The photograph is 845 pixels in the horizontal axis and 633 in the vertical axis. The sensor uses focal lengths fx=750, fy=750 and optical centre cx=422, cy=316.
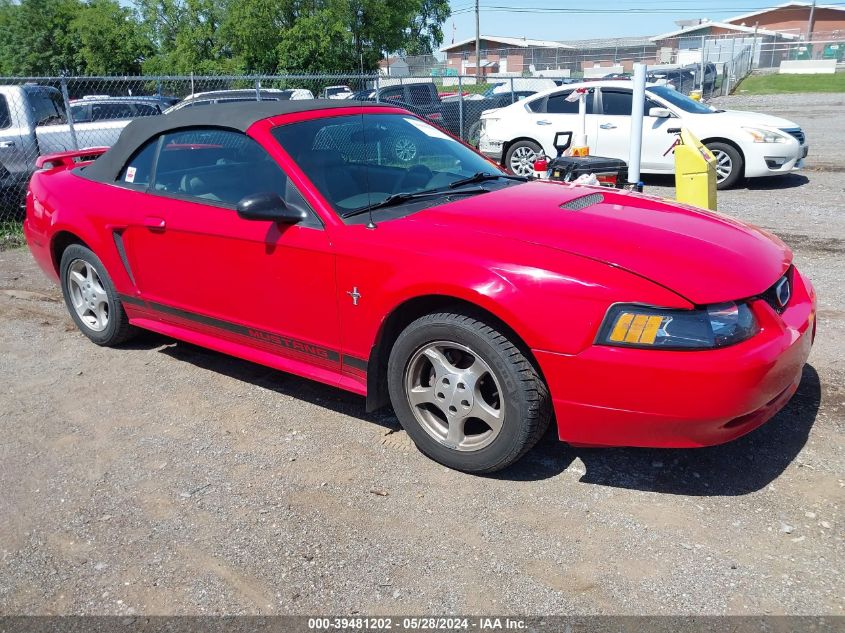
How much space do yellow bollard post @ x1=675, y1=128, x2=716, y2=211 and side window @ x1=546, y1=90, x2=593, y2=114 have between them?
5.32m

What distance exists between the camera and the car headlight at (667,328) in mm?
2846

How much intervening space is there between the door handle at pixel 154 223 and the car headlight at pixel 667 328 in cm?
262

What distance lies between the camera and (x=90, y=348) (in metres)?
5.26

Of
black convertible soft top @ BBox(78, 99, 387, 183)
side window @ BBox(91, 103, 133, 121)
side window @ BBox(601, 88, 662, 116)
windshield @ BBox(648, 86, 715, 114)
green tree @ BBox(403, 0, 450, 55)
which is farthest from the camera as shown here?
green tree @ BBox(403, 0, 450, 55)

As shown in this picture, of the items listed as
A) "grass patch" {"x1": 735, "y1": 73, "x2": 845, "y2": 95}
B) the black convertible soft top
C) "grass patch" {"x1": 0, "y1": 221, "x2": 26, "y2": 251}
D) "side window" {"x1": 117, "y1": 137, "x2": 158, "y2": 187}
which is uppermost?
the black convertible soft top

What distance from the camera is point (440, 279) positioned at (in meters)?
3.20

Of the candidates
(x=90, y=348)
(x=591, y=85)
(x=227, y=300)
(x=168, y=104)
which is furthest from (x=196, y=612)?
(x=168, y=104)

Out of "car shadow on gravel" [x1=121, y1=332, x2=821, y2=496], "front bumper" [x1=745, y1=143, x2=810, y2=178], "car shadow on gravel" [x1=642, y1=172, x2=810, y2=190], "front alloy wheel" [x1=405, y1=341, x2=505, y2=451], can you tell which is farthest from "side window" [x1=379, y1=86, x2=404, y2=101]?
"front alloy wheel" [x1=405, y1=341, x2=505, y2=451]

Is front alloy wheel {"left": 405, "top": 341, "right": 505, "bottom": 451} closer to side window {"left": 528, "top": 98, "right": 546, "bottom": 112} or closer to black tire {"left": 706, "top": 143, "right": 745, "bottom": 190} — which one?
black tire {"left": 706, "top": 143, "right": 745, "bottom": 190}

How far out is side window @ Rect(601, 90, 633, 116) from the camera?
11.4 metres

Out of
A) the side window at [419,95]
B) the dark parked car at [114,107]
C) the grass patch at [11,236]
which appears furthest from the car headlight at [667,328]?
the side window at [419,95]

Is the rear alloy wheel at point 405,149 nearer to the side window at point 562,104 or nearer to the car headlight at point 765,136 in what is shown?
the car headlight at point 765,136

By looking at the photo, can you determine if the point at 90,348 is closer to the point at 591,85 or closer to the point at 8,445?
the point at 8,445

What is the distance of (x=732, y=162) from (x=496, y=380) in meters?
8.95
